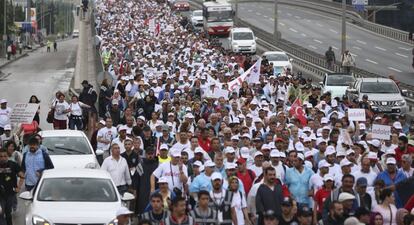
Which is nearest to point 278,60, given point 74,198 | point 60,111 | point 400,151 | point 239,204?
point 60,111

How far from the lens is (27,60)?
93.0 meters

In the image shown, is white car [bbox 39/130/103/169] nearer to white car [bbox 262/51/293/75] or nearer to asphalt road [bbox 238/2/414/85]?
white car [bbox 262/51/293/75]

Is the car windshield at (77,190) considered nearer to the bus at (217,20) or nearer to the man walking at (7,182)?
the man walking at (7,182)

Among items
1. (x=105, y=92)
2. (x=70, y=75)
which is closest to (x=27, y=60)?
(x=70, y=75)

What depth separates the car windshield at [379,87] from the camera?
1447 inches

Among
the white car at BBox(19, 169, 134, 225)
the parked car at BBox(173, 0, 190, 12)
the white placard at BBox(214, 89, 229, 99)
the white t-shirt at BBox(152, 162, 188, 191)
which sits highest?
the white t-shirt at BBox(152, 162, 188, 191)

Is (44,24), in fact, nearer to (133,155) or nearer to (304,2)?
(304,2)

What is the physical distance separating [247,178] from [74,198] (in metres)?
2.32

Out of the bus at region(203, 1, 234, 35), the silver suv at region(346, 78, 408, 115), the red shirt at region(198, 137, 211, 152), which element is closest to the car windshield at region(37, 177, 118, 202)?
the red shirt at region(198, 137, 211, 152)

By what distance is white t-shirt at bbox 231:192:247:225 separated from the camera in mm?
14656

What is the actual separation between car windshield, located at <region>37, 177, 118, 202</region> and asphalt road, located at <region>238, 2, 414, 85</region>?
39.5 metres

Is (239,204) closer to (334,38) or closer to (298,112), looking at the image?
(298,112)

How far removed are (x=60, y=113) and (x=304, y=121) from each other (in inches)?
224

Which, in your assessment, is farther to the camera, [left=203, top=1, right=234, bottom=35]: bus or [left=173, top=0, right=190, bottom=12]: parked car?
[left=173, top=0, right=190, bottom=12]: parked car
